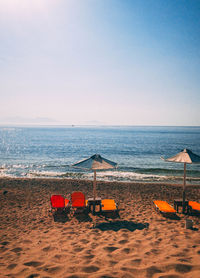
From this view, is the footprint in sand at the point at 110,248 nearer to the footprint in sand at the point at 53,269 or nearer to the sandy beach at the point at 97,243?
the sandy beach at the point at 97,243

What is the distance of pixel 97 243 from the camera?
497cm

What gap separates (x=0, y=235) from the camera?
19.1 ft

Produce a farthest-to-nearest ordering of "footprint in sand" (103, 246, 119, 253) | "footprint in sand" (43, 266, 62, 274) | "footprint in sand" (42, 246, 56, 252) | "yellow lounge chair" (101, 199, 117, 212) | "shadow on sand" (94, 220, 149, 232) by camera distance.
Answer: "yellow lounge chair" (101, 199, 117, 212), "shadow on sand" (94, 220, 149, 232), "footprint in sand" (42, 246, 56, 252), "footprint in sand" (103, 246, 119, 253), "footprint in sand" (43, 266, 62, 274)

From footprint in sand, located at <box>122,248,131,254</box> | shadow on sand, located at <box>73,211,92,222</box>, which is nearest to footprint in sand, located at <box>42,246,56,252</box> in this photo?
footprint in sand, located at <box>122,248,131,254</box>

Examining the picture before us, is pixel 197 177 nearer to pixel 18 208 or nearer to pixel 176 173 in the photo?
pixel 176 173

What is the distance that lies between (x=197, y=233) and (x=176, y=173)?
15380 millimetres

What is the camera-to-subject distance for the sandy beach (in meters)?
3.57

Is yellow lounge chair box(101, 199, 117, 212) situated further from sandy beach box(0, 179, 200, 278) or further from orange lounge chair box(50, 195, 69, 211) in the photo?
orange lounge chair box(50, 195, 69, 211)

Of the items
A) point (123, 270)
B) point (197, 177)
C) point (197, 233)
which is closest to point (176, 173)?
point (197, 177)

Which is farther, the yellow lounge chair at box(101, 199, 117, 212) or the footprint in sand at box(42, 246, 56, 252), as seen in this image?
the yellow lounge chair at box(101, 199, 117, 212)

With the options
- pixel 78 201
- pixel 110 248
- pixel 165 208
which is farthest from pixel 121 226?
pixel 165 208

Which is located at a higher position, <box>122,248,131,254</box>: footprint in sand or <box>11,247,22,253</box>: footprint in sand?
<box>122,248,131,254</box>: footprint in sand

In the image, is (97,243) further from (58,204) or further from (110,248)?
(58,204)

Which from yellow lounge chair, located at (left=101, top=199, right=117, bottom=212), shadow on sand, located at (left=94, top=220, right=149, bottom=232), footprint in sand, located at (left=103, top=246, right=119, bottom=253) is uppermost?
footprint in sand, located at (left=103, top=246, right=119, bottom=253)
